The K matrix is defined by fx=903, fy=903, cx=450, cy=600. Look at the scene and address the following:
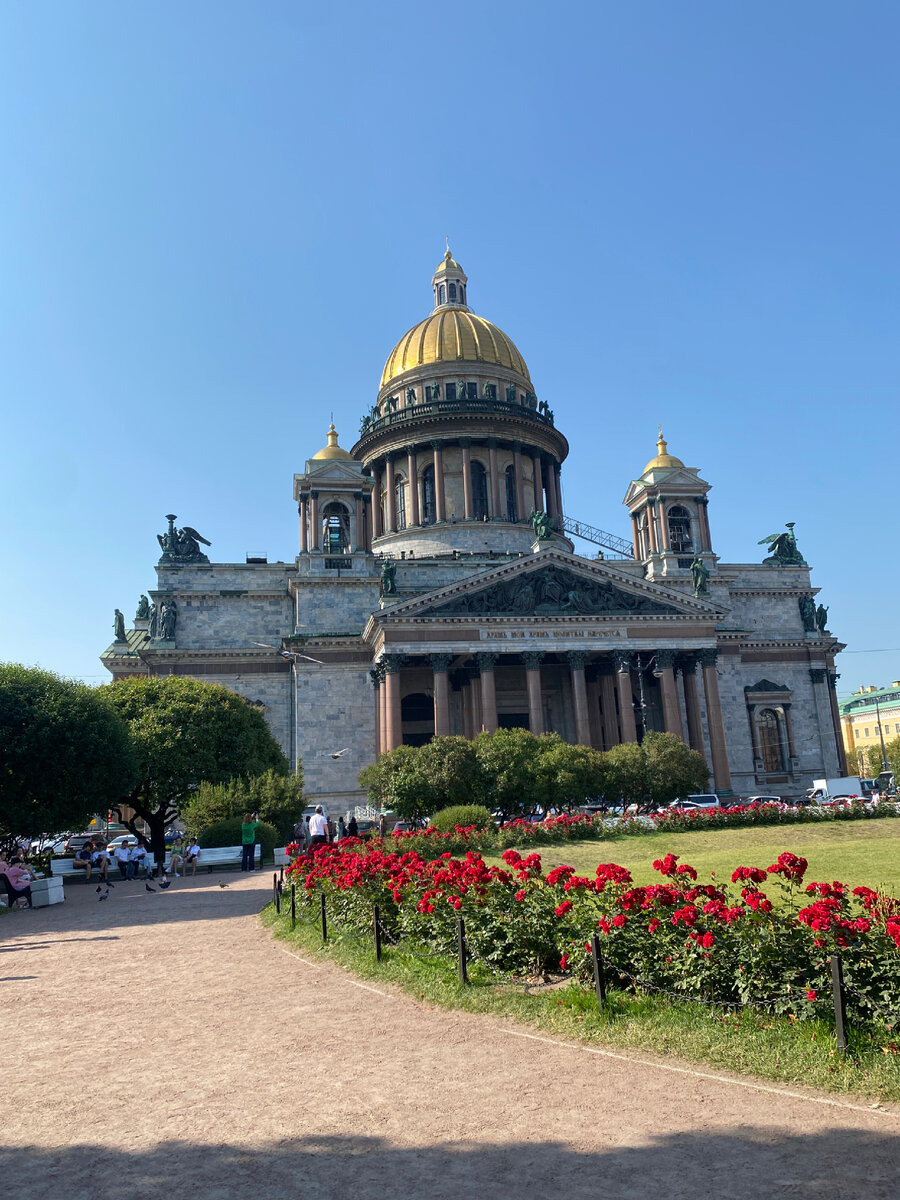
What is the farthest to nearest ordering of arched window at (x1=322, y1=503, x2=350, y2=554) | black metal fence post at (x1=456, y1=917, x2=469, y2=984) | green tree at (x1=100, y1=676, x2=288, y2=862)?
1. arched window at (x1=322, y1=503, x2=350, y2=554)
2. green tree at (x1=100, y1=676, x2=288, y2=862)
3. black metal fence post at (x1=456, y1=917, x2=469, y2=984)

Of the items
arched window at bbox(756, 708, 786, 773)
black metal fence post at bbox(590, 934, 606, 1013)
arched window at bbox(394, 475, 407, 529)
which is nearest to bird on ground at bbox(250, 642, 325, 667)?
arched window at bbox(394, 475, 407, 529)

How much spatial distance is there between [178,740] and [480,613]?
57.8ft

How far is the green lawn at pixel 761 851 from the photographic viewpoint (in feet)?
61.4

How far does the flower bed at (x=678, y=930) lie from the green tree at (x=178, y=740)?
24.2 m

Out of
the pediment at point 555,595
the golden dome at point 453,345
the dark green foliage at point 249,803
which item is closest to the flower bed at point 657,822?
the dark green foliage at point 249,803

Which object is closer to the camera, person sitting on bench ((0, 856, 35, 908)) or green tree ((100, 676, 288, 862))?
person sitting on bench ((0, 856, 35, 908))

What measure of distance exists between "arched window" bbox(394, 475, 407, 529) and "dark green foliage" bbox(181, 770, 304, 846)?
97.9 feet

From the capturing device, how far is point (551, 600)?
49.4m

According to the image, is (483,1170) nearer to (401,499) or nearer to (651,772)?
(651,772)

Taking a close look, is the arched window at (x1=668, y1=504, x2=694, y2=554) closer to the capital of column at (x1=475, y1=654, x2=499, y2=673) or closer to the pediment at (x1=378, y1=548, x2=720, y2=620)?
the pediment at (x1=378, y1=548, x2=720, y2=620)

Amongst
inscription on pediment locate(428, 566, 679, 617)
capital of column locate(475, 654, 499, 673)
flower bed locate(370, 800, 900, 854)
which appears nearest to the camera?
flower bed locate(370, 800, 900, 854)

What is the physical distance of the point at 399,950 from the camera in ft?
45.5

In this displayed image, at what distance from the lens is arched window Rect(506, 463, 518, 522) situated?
214 feet

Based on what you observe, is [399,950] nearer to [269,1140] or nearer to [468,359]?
[269,1140]
